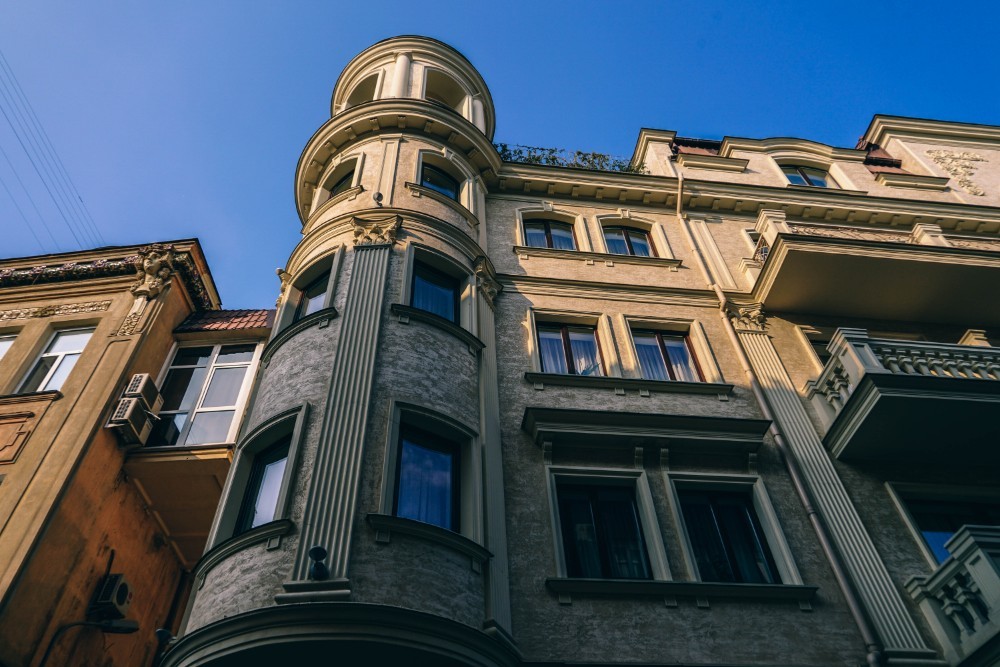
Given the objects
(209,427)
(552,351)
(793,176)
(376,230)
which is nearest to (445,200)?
(376,230)

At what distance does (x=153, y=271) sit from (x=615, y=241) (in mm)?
11589

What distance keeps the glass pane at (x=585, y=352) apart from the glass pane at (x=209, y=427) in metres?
7.38

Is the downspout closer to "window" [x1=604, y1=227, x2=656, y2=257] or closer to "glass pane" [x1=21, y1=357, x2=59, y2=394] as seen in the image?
"window" [x1=604, y1=227, x2=656, y2=257]

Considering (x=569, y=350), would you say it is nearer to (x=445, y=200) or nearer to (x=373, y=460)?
(x=445, y=200)

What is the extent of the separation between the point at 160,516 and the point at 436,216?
8.77 metres

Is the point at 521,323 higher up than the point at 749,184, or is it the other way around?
the point at 749,184

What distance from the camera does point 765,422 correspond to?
12641mm

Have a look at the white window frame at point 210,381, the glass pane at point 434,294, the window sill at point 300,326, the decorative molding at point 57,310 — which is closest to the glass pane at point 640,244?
the glass pane at point 434,294

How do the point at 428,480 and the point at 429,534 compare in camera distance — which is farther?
the point at 428,480

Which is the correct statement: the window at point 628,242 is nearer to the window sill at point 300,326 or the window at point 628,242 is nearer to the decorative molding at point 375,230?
the decorative molding at point 375,230

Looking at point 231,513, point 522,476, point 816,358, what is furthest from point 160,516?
point 816,358

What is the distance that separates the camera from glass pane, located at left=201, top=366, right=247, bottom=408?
15148 millimetres

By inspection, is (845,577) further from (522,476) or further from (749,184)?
(749,184)

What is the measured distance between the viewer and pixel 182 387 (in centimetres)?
1562
